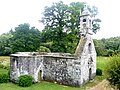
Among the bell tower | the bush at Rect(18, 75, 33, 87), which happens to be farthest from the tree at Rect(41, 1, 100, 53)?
the bush at Rect(18, 75, 33, 87)

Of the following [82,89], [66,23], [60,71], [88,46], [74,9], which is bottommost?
[82,89]

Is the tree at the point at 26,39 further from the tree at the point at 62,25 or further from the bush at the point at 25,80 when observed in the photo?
the bush at the point at 25,80

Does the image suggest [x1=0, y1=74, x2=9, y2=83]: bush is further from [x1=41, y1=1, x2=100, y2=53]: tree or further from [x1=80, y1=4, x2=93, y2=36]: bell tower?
[x1=41, y1=1, x2=100, y2=53]: tree

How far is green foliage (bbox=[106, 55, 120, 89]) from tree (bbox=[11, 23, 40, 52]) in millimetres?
28070

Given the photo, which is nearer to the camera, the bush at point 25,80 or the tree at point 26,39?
the bush at point 25,80

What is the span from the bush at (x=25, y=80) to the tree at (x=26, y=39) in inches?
865

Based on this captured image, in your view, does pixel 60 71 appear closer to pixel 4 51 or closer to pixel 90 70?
pixel 90 70

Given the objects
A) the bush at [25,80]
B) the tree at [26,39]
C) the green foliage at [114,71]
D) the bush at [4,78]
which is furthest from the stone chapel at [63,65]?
the tree at [26,39]

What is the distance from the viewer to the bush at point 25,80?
23.1 metres

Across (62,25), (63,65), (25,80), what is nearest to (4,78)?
(25,80)

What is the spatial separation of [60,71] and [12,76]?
618 centimetres

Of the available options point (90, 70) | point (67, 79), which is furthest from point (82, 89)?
point (90, 70)

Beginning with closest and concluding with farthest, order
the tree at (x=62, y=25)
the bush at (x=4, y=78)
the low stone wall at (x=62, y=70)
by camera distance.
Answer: the low stone wall at (x=62, y=70), the bush at (x=4, y=78), the tree at (x=62, y=25)

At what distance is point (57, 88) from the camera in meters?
22.7
